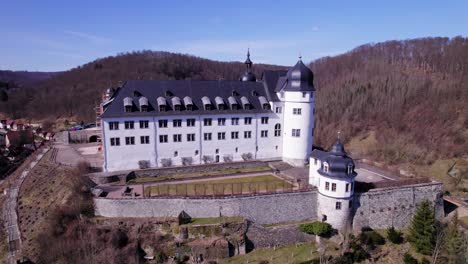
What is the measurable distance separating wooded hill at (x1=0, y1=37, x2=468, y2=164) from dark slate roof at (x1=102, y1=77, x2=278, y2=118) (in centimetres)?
2712

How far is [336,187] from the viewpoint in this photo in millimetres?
28141

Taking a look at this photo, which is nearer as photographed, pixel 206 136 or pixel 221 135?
pixel 206 136

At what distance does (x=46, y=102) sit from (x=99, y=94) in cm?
1794

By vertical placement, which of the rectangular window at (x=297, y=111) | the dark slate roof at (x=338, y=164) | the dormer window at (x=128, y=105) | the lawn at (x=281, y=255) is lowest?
the lawn at (x=281, y=255)

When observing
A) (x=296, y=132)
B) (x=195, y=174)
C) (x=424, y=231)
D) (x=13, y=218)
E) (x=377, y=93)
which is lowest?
(x=13, y=218)

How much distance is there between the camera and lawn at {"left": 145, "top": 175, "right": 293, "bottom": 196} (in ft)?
97.6

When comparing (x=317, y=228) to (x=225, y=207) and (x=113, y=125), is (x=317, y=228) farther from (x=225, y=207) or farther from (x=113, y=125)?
(x=113, y=125)

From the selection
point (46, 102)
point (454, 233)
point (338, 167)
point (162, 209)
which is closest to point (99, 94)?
point (46, 102)

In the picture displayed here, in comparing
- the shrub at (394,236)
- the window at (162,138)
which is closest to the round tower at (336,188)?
the shrub at (394,236)

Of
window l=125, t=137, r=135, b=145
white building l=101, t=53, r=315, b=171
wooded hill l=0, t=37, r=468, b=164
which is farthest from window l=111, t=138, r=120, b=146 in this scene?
wooded hill l=0, t=37, r=468, b=164

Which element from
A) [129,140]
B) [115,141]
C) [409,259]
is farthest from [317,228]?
[115,141]

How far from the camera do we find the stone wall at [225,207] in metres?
27.6

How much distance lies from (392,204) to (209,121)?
22.1 meters

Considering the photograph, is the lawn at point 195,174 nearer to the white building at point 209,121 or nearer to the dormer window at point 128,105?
the white building at point 209,121
